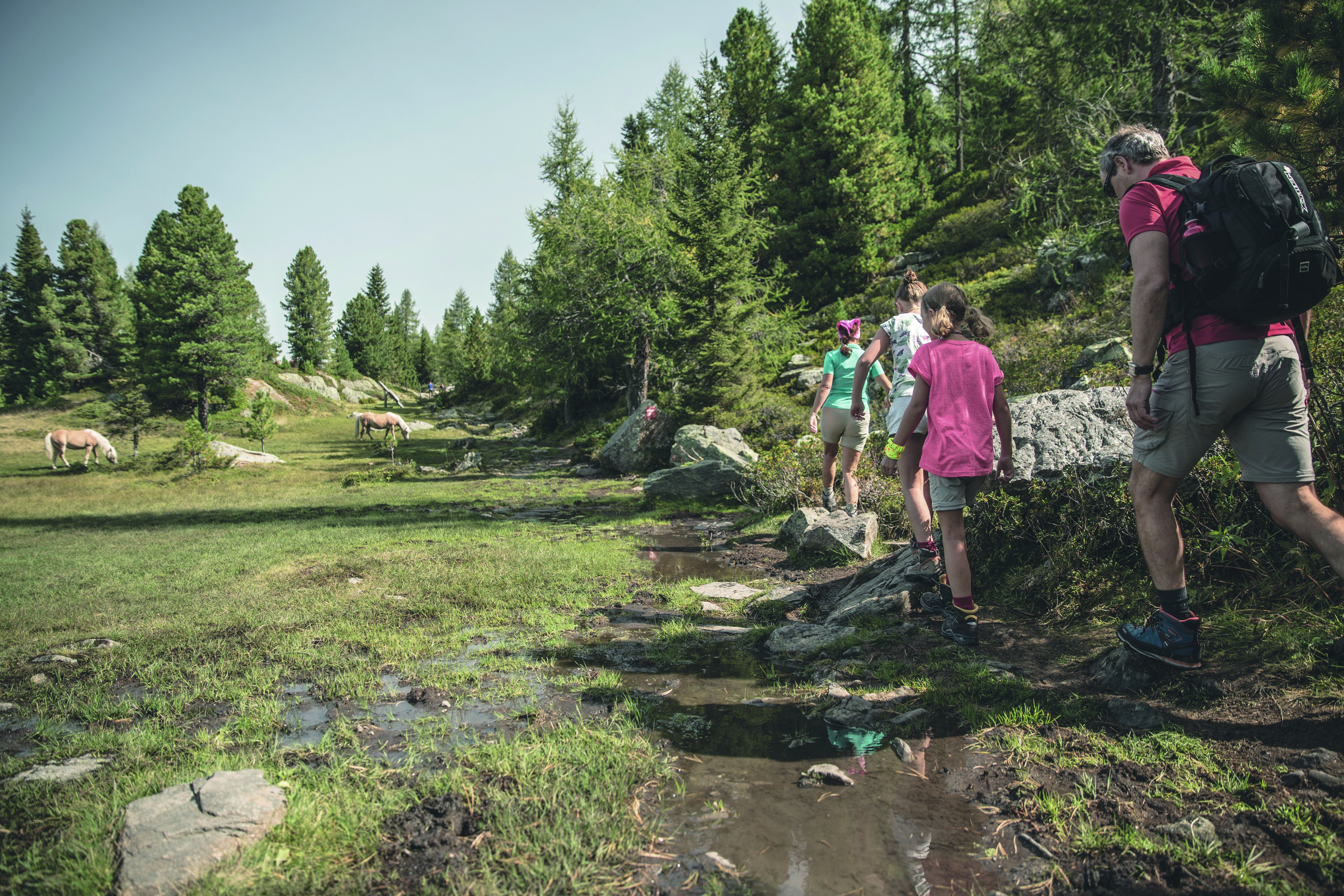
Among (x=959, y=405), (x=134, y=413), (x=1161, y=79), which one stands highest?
(x=1161, y=79)

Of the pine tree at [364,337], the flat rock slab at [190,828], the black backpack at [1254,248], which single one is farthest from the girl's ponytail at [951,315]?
the pine tree at [364,337]

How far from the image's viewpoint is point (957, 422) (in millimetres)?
4391

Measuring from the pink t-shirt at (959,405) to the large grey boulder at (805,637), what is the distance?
1.38 meters

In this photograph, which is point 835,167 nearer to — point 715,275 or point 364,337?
point 715,275

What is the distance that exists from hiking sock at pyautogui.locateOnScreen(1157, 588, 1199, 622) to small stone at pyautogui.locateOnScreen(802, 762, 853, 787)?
182cm

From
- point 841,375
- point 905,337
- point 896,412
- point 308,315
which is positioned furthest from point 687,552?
point 308,315

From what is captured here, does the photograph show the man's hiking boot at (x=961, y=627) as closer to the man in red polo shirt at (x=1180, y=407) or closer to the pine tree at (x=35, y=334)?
the man in red polo shirt at (x=1180, y=407)

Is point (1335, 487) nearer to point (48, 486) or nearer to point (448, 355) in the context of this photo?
point (48, 486)

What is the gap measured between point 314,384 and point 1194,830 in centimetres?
6295

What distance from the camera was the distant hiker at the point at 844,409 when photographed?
7.50 meters

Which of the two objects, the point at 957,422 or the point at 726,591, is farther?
the point at 726,591

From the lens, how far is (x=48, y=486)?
17906 millimetres

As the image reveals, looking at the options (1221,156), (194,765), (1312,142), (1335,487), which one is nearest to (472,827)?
(194,765)

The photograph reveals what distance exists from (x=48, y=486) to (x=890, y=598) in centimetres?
2344
